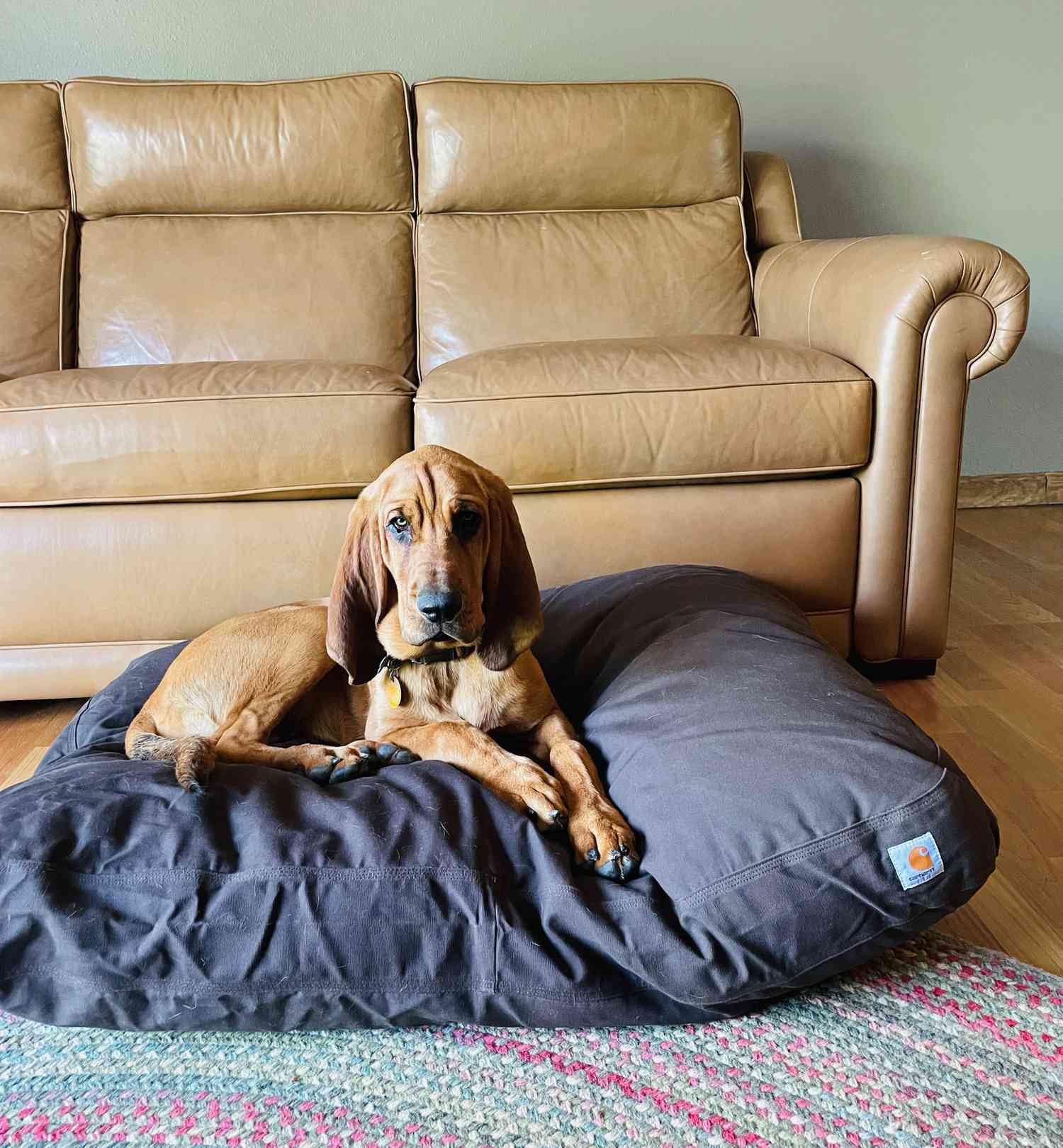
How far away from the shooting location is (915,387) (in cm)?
242

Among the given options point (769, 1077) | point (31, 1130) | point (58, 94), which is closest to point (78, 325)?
point (58, 94)

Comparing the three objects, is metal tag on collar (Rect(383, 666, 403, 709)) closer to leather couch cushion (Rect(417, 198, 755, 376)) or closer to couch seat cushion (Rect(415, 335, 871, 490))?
couch seat cushion (Rect(415, 335, 871, 490))

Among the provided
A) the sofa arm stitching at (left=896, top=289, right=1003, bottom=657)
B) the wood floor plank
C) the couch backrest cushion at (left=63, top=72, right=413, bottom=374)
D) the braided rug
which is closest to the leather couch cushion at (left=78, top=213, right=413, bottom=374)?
the couch backrest cushion at (left=63, top=72, right=413, bottom=374)

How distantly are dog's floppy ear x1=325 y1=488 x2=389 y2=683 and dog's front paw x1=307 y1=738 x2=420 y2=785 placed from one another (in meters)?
0.12

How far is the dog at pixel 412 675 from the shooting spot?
1.58 metres

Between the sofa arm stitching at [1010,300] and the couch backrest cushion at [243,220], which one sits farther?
the couch backrest cushion at [243,220]

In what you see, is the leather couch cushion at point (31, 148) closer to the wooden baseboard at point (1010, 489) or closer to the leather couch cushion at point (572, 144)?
the leather couch cushion at point (572, 144)

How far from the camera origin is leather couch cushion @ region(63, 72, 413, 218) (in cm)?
329

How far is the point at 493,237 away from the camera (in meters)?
3.36

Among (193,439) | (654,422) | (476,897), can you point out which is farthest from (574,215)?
(476,897)

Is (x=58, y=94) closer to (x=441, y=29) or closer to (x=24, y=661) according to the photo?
(x=441, y=29)

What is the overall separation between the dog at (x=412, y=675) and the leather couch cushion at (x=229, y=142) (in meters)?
1.94

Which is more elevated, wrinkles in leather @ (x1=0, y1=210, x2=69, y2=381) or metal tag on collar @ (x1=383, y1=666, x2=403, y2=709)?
wrinkles in leather @ (x1=0, y1=210, x2=69, y2=381)

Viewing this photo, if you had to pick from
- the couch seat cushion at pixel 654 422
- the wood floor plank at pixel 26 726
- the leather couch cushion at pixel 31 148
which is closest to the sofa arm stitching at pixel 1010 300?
the couch seat cushion at pixel 654 422
